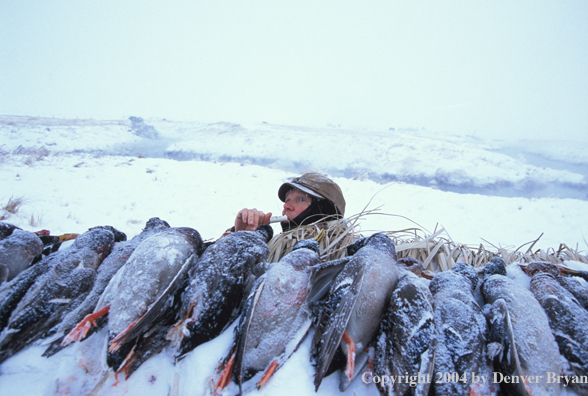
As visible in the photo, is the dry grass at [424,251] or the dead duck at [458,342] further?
the dry grass at [424,251]

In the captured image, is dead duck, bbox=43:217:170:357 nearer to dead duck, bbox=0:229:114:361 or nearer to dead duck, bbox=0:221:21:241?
dead duck, bbox=0:229:114:361

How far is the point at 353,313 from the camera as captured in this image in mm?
764

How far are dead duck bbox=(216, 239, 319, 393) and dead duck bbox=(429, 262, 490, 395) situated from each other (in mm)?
384

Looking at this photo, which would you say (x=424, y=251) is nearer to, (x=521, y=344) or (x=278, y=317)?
(x=521, y=344)

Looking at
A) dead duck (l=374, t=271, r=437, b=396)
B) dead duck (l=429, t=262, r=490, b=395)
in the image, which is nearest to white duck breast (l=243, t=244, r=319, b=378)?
dead duck (l=374, t=271, r=437, b=396)

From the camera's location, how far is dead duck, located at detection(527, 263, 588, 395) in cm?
68

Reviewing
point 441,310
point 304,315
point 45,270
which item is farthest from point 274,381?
point 45,270

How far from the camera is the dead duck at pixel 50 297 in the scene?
81 cm

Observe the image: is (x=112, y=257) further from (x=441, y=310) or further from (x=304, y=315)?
(x=441, y=310)

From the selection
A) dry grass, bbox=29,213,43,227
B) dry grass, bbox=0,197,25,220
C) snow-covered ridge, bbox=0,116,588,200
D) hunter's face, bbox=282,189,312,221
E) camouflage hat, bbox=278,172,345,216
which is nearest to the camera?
camouflage hat, bbox=278,172,345,216

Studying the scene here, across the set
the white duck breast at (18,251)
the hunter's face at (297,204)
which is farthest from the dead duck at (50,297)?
the hunter's face at (297,204)

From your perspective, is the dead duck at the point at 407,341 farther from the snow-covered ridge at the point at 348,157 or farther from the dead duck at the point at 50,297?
the snow-covered ridge at the point at 348,157

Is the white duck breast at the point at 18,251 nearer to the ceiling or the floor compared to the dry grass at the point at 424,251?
nearer to the ceiling

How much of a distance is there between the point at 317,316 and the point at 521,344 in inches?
22.8
